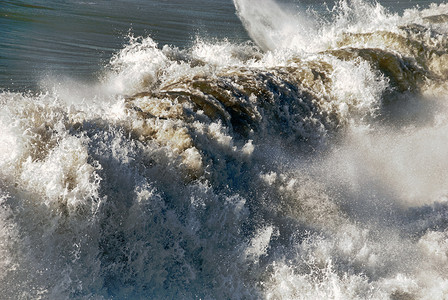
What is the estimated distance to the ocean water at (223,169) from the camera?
16.6ft

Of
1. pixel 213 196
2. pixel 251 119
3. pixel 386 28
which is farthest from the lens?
pixel 386 28

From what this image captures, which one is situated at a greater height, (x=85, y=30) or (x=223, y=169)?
(x=85, y=30)

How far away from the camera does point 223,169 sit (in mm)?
6762

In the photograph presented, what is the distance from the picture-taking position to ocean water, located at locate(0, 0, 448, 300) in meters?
5.06

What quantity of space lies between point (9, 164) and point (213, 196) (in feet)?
8.29

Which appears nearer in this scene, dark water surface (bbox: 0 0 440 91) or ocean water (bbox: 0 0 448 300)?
ocean water (bbox: 0 0 448 300)

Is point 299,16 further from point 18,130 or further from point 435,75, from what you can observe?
point 18,130

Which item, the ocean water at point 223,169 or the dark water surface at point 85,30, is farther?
the dark water surface at point 85,30

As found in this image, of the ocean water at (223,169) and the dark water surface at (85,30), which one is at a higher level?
the dark water surface at (85,30)

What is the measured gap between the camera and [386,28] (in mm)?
12562

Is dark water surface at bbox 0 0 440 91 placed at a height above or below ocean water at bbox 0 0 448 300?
above

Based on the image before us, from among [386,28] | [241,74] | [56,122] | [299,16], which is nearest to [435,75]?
[386,28]

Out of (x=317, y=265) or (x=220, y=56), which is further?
(x=220, y=56)

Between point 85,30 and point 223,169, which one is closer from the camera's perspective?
point 223,169
